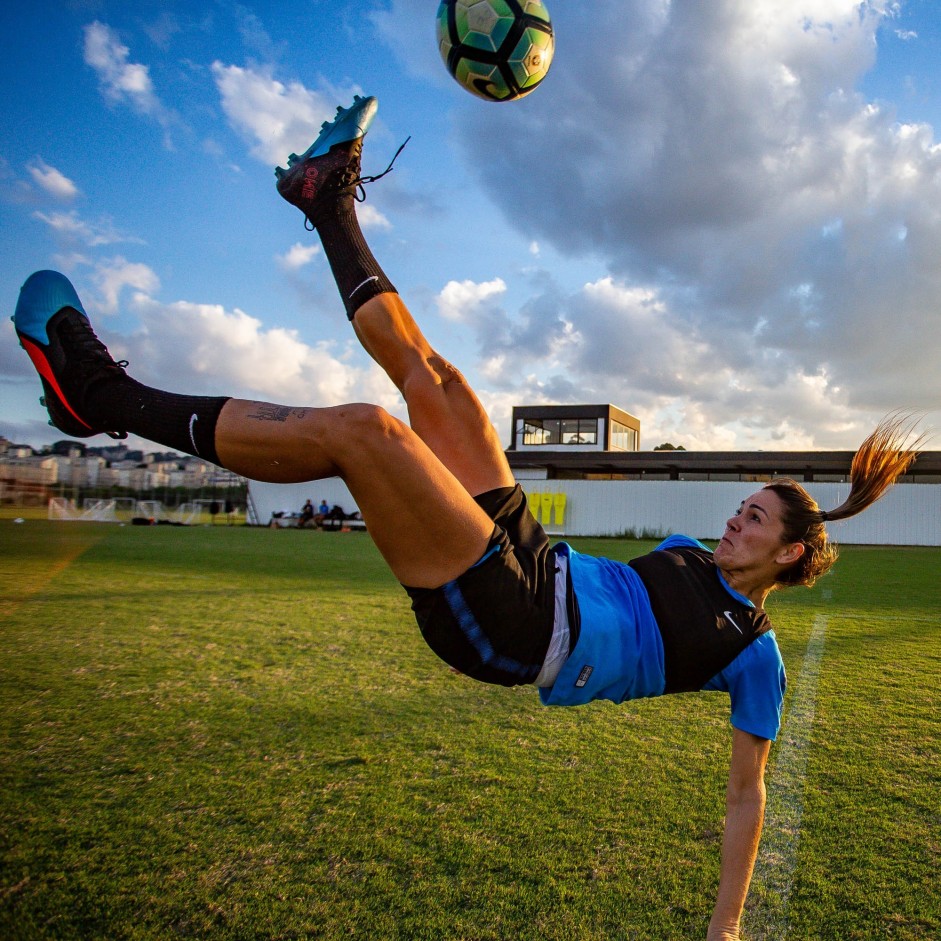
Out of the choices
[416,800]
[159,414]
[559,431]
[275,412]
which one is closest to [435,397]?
[275,412]

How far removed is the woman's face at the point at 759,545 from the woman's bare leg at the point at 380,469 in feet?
3.18

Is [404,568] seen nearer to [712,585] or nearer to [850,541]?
[712,585]

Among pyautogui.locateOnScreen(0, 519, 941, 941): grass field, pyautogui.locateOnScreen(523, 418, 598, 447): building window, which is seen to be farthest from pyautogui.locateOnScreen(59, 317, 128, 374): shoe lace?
pyautogui.locateOnScreen(523, 418, 598, 447): building window

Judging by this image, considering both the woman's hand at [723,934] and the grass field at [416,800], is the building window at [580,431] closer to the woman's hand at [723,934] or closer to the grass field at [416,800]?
the grass field at [416,800]

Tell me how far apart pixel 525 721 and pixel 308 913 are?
85.9 inches

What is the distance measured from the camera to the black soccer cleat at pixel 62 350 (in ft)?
9.05

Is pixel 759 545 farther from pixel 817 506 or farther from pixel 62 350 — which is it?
pixel 62 350

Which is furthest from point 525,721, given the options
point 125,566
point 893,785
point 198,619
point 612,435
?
point 612,435

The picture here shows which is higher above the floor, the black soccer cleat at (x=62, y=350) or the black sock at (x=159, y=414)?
the black soccer cleat at (x=62, y=350)

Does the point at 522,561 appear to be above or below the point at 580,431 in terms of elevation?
A: below

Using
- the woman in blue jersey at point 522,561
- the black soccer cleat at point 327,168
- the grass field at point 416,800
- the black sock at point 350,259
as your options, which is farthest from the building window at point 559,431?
the woman in blue jersey at point 522,561

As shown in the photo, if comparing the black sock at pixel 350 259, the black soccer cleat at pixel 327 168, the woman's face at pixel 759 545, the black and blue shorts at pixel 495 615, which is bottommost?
the black and blue shorts at pixel 495 615

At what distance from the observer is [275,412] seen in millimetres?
2396

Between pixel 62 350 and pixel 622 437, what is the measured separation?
4327 centimetres
